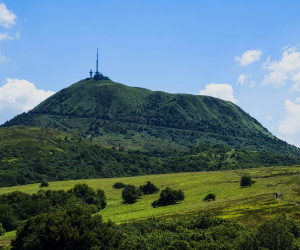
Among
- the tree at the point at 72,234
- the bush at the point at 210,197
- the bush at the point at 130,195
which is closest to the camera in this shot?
the tree at the point at 72,234

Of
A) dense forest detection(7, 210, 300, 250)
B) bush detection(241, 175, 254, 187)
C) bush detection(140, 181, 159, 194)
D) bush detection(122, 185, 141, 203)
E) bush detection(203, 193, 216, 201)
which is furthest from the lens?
bush detection(140, 181, 159, 194)

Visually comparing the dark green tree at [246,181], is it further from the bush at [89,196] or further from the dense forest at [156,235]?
the dense forest at [156,235]

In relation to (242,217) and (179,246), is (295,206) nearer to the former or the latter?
(242,217)

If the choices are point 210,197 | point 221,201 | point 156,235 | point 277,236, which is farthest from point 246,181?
point 277,236

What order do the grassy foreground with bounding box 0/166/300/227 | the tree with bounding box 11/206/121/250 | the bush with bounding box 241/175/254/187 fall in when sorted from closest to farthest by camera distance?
the tree with bounding box 11/206/121/250 → the grassy foreground with bounding box 0/166/300/227 → the bush with bounding box 241/175/254/187

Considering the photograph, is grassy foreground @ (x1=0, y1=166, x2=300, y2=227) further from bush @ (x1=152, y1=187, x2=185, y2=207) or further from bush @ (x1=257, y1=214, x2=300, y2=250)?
bush @ (x1=257, y1=214, x2=300, y2=250)

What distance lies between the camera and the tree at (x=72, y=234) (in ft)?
156

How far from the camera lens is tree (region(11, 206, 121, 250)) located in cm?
4766

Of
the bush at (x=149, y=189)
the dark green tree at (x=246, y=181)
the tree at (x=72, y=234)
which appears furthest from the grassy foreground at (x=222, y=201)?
the tree at (x=72, y=234)

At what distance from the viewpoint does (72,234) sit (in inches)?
1870

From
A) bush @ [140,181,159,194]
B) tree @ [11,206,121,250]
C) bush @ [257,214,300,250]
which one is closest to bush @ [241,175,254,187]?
bush @ [140,181,159,194]

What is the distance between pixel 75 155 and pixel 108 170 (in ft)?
79.2

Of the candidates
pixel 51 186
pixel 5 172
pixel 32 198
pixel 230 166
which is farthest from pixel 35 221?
pixel 230 166

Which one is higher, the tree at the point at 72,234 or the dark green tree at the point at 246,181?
the dark green tree at the point at 246,181
